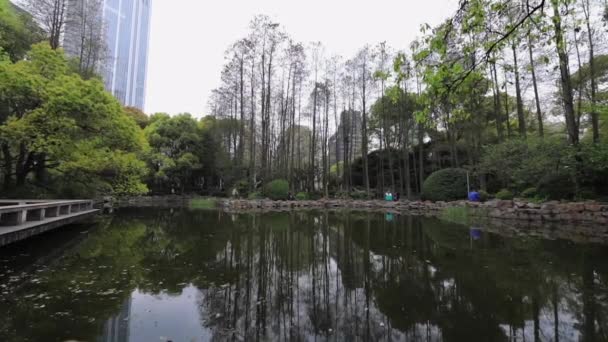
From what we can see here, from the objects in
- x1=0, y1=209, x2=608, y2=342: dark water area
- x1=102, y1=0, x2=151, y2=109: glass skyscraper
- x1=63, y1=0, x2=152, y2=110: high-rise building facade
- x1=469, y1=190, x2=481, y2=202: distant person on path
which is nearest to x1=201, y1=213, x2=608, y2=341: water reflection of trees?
x1=0, y1=209, x2=608, y2=342: dark water area

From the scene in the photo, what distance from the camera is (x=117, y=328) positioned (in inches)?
93.7

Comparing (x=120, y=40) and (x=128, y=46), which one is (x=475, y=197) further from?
(x=128, y=46)

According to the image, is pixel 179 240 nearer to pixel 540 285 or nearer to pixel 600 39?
pixel 540 285

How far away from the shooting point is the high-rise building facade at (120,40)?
13369mm

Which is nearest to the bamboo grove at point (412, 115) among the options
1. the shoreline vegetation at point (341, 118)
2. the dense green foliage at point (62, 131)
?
the shoreline vegetation at point (341, 118)

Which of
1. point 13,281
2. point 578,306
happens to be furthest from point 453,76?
point 13,281

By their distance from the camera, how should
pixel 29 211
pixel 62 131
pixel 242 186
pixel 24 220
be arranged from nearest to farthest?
pixel 24 220
pixel 29 211
pixel 62 131
pixel 242 186

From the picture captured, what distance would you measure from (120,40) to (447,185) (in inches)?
1210

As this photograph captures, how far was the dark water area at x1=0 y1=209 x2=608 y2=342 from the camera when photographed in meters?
2.32

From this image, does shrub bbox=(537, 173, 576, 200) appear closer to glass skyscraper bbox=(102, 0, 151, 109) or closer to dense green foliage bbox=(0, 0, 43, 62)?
dense green foliage bbox=(0, 0, 43, 62)

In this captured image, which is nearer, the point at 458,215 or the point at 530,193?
the point at 530,193

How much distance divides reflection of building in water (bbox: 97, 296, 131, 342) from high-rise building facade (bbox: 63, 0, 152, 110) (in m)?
15.0

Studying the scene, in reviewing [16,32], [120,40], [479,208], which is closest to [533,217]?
[479,208]

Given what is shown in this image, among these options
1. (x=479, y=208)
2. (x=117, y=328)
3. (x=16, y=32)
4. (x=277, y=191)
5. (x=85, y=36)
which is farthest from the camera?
(x=277, y=191)
